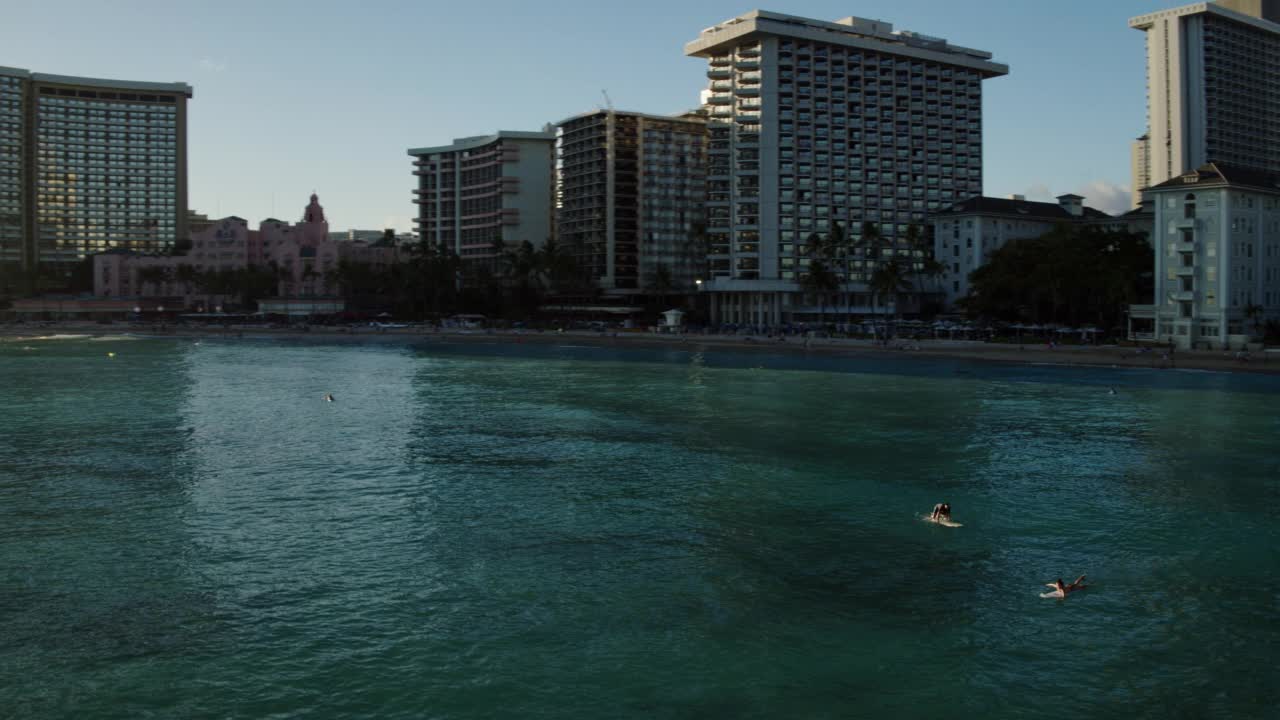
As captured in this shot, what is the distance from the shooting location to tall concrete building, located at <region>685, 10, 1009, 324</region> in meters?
166

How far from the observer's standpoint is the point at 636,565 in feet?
93.6

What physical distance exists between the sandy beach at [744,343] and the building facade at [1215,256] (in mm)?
6608

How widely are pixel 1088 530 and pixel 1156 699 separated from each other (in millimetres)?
13282

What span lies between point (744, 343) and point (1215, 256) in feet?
169

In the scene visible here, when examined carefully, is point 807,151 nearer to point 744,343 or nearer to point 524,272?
point 524,272

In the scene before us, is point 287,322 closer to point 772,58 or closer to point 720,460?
point 772,58

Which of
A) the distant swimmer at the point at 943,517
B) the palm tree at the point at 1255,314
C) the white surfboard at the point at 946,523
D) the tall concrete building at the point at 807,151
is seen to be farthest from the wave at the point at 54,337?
the white surfboard at the point at 946,523

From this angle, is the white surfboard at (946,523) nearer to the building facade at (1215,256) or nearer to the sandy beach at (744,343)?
the sandy beach at (744,343)

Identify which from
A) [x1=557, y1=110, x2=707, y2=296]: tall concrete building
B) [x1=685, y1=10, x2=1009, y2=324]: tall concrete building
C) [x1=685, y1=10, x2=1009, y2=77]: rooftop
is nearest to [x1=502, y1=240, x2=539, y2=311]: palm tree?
[x1=557, y1=110, x2=707, y2=296]: tall concrete building

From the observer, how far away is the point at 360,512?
34.9 meters

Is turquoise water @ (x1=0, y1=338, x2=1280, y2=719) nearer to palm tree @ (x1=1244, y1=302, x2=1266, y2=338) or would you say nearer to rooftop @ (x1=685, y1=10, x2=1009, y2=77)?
palm tree @ (x1=1244, y1=302, x2=1266, y2=338)

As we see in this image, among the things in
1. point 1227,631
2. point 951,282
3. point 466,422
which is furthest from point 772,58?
point 1227,631

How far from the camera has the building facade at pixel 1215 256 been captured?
97.6 m

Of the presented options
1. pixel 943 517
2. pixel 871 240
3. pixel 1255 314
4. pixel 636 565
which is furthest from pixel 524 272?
pixel 636 565
